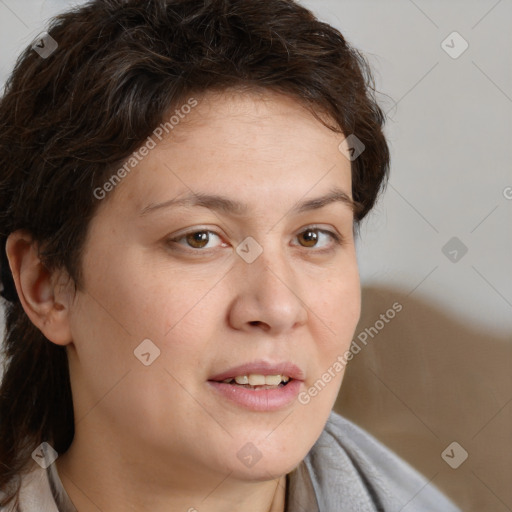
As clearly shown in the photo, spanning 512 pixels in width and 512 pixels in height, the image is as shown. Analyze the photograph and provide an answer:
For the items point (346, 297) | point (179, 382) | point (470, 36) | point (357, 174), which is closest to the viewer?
point (179, 382)

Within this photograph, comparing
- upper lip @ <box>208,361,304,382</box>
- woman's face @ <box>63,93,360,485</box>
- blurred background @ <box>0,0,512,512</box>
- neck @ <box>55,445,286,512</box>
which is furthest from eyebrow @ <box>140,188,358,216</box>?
blurred background @ <box>0,0,512,512</box>

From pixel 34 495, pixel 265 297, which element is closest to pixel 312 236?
pixel 265 297

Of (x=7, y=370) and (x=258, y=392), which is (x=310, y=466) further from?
(x=7, y=370)

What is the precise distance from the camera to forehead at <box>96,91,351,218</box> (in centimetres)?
111

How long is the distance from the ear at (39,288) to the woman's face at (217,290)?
0.19 feet

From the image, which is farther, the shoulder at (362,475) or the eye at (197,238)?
the shoulder at (362,475)

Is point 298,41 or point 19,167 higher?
point 298,41

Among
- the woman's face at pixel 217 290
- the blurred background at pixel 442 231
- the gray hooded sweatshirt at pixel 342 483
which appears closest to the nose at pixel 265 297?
the woman's face at pixel 217 290

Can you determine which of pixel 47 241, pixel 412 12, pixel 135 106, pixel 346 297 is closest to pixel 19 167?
pixel 47 241

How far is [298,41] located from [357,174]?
260mm

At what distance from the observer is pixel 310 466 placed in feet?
4.84

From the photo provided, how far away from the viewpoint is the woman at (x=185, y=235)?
43.7 inches

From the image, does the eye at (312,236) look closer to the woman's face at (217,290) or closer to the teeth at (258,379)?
the woman's face at (217,290)

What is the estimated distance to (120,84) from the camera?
1143 mm
